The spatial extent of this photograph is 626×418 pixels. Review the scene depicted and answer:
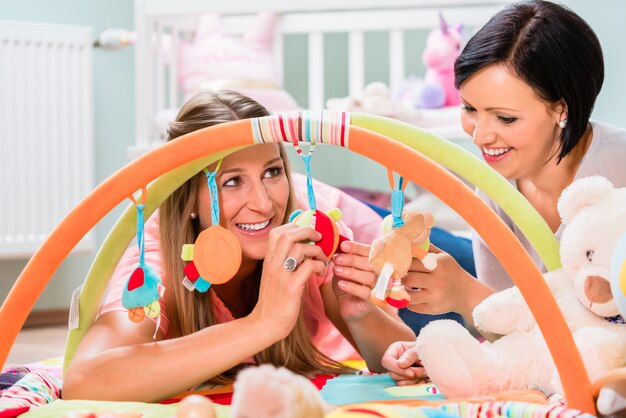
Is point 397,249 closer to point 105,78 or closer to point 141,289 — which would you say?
Answer: point 141,289

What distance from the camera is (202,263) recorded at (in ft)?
3.40

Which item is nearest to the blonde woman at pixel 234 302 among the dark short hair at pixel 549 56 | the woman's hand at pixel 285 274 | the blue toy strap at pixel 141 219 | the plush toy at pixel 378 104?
the woman's hand at pixel 285 274

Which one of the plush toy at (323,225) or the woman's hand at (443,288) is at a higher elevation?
the plush toy at (323,225)

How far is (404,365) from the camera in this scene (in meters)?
1.17

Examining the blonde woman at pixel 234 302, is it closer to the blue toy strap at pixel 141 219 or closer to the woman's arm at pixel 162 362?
the woman's arm at pixel 162 362

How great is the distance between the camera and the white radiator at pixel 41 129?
8.55ft

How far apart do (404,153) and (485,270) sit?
0.59 metres

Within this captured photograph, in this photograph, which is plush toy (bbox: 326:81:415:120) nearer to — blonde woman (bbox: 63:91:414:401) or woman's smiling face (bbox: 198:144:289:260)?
blonde woman (bbox: 63:91:414:401)

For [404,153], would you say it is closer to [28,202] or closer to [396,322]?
[396,322]

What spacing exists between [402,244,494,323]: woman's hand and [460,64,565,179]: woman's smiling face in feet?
0.55

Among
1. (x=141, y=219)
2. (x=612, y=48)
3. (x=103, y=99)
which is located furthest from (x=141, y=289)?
(x=103, y=99)

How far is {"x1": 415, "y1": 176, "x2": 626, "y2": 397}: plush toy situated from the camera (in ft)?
3.17

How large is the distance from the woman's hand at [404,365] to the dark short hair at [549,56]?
373 millimetres

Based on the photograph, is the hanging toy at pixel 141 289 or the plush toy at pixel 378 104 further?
the plush toy at pixel 378 104
